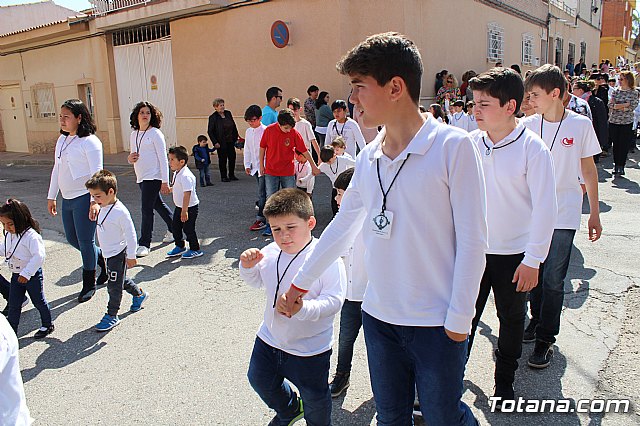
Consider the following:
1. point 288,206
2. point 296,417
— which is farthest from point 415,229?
point 296,417

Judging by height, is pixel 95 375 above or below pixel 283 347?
below

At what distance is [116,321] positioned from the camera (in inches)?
173

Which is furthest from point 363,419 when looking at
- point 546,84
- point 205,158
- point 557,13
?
point 557,13

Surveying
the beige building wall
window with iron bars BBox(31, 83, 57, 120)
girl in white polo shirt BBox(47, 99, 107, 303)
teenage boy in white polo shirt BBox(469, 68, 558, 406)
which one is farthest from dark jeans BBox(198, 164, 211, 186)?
window with iron bars BBox(31, 83, 57, 120)

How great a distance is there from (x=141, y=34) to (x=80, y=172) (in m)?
13.1

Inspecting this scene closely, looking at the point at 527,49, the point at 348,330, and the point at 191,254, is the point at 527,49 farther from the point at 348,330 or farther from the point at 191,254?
the point at 348,330

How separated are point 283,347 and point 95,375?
185 cm

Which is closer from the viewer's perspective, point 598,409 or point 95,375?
point 598,409

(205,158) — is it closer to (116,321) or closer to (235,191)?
(235,191)

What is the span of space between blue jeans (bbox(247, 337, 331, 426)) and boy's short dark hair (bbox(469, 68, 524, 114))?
5.21ft

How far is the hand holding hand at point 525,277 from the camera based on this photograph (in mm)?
2625

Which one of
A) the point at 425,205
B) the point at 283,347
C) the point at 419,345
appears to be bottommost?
the point at 283,347

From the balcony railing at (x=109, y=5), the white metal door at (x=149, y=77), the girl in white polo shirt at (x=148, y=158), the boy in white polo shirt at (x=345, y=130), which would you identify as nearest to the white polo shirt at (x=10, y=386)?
the girl in white polo shirt at (x=148, y=158)

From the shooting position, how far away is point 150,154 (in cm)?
623
